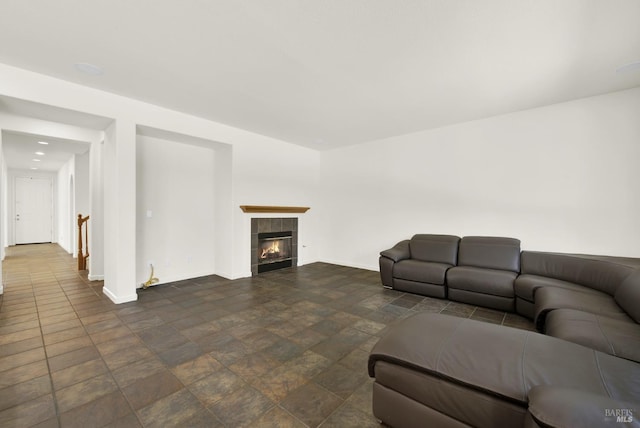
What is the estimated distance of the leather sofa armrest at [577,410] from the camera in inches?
35.4

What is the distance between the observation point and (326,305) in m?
3.57

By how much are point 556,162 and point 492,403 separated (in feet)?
12.8

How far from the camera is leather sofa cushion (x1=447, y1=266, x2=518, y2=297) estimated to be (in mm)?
3393

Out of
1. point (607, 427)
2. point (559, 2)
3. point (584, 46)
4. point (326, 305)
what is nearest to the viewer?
point (607, 427)

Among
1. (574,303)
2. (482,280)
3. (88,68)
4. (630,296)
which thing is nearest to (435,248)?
(482,280)

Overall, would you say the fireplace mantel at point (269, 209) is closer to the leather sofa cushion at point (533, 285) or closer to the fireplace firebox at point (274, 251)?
the fireplace firebox at point (274, 251)

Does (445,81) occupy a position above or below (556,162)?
above

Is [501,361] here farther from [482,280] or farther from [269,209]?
[269,209]

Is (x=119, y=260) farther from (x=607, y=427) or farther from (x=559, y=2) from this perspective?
(x=559, y=2)

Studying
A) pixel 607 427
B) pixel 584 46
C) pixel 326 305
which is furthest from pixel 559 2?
pixel 326 305

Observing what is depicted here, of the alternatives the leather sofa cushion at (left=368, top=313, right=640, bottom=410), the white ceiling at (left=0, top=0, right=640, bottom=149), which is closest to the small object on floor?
the white ceiling at (left=0, top=0, right=640, bottom=149)

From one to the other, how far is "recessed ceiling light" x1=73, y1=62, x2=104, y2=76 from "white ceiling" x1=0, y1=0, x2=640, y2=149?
0.27 feet

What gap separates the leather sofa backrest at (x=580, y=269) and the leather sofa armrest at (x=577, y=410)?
2.43m

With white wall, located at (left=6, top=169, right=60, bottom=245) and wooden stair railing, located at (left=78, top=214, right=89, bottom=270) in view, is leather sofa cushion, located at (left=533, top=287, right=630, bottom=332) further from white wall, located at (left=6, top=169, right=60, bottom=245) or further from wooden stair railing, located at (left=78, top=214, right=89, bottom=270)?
white wall, located at (left=6, top=169, right=60, bottom=245)
